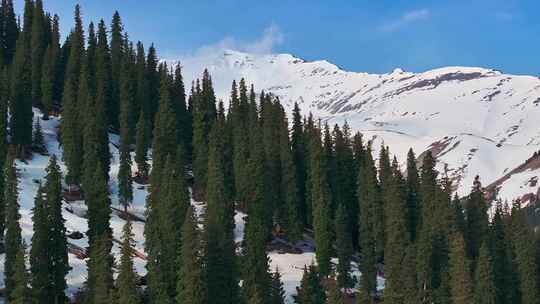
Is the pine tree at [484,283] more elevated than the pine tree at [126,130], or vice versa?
the pine tree at [126,130]

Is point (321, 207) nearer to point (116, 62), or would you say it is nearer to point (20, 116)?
point (20, 116)

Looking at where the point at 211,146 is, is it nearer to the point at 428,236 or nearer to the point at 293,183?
the point at 293,183

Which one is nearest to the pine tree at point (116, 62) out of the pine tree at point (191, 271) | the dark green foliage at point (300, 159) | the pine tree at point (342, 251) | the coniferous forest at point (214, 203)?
the coniferous forest at point (214, 203)

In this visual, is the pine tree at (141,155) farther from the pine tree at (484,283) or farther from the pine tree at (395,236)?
the pine tree at (484,283)

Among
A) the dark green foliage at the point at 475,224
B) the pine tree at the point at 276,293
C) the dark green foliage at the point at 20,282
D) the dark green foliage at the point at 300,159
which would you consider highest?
the dark green foliage at the point at 300,159

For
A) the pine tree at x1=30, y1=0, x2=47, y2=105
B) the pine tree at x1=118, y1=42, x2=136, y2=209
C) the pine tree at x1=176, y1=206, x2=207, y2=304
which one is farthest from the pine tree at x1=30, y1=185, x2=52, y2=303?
the pine tree at x1=30, y1=0, x2=47, y2=105

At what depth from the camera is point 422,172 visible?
115m

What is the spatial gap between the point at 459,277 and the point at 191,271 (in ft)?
103

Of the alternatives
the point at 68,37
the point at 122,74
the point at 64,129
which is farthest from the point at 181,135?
the point at 68,37

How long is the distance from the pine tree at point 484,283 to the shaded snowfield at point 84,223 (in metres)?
19.2

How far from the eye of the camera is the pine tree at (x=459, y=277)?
80.8 metres

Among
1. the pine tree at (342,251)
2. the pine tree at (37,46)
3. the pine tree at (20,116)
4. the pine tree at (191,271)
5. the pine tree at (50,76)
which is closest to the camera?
the pine tree at (191,271)

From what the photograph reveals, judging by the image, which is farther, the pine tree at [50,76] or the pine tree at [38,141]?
the pine tree at [50,76]

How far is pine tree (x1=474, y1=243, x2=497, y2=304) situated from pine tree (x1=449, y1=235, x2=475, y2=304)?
301 cm
